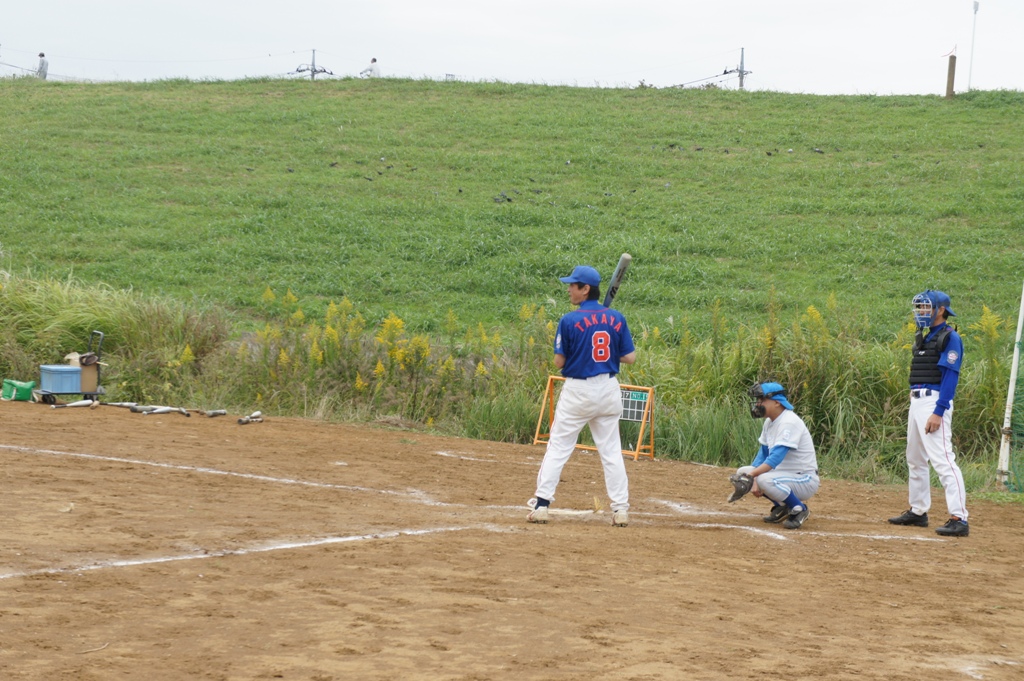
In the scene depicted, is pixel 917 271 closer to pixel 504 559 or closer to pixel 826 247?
pixel 826 247

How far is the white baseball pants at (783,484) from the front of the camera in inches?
366

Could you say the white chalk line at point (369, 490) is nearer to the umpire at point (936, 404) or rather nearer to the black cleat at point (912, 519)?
the umpire at point (936, 404)

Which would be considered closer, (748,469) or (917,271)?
(748,469)

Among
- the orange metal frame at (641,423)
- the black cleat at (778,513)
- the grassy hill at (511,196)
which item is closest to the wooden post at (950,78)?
the grassy hill at (511,196)

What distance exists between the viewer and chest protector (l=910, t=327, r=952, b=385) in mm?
9188

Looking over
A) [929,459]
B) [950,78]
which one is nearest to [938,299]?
[929,459]

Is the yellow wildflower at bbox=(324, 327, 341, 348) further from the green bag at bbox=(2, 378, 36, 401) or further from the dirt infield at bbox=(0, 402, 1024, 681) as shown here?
the dirt infield at bbox=(0, 402, 1024, 681)

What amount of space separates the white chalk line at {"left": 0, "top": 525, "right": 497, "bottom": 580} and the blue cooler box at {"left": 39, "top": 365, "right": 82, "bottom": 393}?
27.4ft

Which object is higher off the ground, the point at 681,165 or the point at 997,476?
the point at 681,165

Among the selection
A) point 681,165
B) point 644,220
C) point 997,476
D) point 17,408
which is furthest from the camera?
point 681,165

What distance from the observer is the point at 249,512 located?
8.64 metres

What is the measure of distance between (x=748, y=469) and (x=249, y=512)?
13.2 feet

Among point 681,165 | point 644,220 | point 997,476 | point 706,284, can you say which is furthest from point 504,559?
point 681,165

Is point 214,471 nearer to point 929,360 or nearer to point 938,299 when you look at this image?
point 929,360
